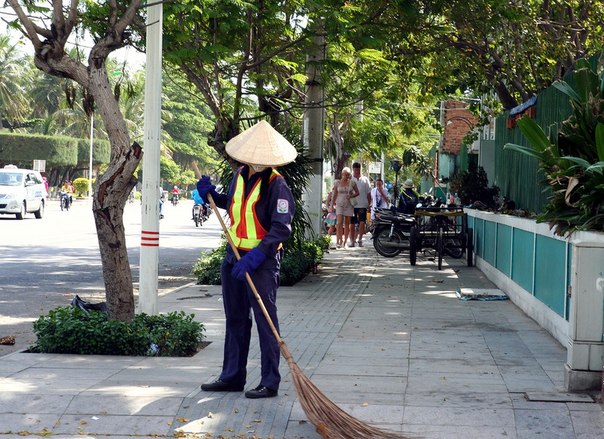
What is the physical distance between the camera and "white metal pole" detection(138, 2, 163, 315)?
983 cm

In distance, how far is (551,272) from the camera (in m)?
10.5

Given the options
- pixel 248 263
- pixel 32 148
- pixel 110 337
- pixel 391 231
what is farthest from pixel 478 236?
pixel 32 148

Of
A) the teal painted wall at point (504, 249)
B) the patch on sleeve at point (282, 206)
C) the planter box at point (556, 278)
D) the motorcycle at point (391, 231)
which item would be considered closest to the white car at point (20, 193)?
the motorcycle at point (391, 231)

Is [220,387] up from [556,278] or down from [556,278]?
down

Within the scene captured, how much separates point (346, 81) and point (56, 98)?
209 ft

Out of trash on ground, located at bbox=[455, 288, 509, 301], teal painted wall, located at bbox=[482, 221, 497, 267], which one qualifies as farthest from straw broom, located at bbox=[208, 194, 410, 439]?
teal painted wall, located at bbox=[482, 221, 497, 267]

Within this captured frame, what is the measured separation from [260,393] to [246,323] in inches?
22.7

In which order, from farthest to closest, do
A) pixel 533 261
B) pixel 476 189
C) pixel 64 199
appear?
pixel 64 199 → pixel 476 189 → pixel 533 261

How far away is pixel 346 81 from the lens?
79.2ft

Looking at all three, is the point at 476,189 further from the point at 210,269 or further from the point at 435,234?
the point at 210,269

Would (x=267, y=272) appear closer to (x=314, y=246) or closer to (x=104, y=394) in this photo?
(x=104, y=394)

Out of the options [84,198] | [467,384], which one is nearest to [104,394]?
[467,384]

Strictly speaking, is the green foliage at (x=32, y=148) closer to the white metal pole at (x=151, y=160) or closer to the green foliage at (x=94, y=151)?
the green foliage at (x=94, y=151)

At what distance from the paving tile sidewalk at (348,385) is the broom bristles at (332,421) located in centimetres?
19
